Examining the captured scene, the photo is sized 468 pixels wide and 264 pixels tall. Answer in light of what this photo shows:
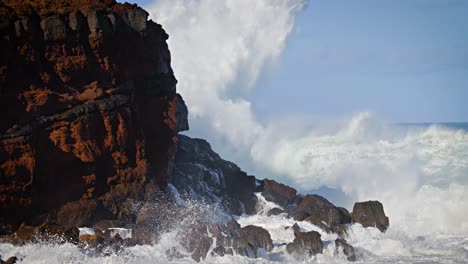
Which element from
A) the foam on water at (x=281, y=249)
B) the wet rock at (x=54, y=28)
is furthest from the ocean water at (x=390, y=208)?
the wet rock at (x=54, y=28)

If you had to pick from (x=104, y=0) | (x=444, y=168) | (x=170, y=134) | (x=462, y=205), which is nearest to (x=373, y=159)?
(x=444, y=168)

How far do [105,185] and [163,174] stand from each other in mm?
4060

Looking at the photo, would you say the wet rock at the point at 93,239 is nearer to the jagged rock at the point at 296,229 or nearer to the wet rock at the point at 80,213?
the wet rock at the point at 80,213

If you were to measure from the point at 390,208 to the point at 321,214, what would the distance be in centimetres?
793

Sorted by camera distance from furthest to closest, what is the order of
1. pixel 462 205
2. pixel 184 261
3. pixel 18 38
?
pixel 462 205 → pixel 18 38 → pixel 184 261

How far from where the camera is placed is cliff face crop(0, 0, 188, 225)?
94.6 ft

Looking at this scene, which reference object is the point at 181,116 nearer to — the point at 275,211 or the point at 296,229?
the point at 275,211

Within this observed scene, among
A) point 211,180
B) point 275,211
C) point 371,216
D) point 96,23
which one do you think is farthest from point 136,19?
point 371,216

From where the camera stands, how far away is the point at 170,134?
36281 millimetres

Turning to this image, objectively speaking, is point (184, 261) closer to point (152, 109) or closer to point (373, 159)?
point (152, 109)

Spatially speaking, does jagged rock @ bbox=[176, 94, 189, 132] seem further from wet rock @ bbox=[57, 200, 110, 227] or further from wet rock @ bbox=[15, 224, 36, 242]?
wet rock @ bbox=[15, 224, 36, 242]

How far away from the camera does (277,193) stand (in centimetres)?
3928

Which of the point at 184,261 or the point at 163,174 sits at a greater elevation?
the point at 163,174

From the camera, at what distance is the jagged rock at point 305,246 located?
2925 cm
